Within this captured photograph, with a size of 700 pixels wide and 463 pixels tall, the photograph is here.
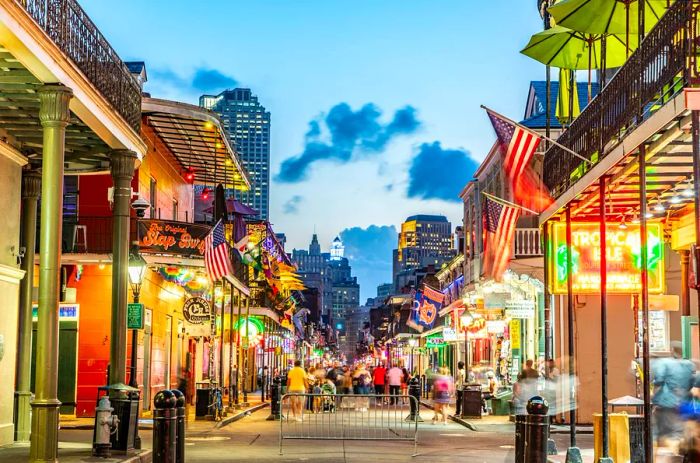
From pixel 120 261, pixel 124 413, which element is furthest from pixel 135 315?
pixel 124 413

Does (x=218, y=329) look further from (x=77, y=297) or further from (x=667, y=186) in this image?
(x=667, y=186)

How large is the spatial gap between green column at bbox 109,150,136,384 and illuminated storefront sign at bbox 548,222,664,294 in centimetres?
759

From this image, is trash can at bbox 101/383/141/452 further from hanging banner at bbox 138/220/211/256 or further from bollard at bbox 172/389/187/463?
hanging banner at bbox 138/220/211/256

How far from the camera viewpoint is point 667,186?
15773 millimetres

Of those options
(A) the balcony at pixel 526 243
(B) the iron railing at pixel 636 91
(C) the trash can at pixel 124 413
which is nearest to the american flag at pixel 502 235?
(B) the iron railing at pixel 636 91

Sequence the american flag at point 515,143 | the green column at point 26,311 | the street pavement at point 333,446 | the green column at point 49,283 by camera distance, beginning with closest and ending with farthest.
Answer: the green column at point 49,283, the american flag at point 515,143, the street pavement at point 333,446, the green column at point 26,311

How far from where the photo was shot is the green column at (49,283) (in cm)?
1475

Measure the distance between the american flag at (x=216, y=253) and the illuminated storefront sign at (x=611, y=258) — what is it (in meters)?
13.4

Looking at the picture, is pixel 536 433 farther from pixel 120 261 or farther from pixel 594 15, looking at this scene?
pixel 120 261

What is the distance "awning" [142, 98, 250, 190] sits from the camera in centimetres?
2905

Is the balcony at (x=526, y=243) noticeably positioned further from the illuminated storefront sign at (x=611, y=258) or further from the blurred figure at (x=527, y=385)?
the illuminated storefront sign at (x=611, y=258)

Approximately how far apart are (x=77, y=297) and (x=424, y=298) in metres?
27.1

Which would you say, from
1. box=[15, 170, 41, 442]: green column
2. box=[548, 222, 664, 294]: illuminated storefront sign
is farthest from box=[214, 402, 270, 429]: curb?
box=[548, 222, 664, 294]: illuminated storefront sign

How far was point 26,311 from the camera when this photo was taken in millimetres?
20516
